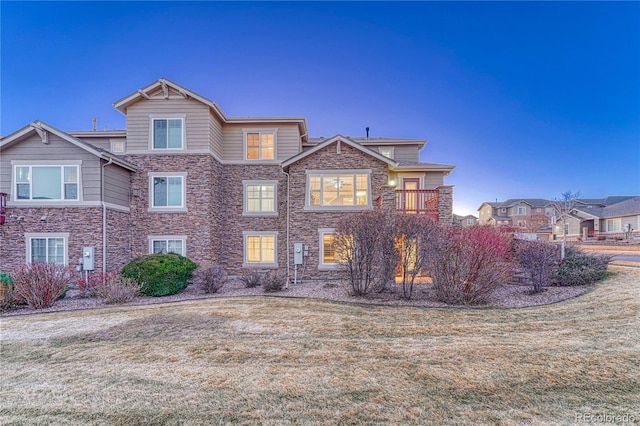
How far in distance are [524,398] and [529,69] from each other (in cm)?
2969

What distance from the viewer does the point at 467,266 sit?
327 inches

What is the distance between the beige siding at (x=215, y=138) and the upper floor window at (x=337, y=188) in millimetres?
5011

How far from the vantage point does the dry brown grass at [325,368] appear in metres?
3.08

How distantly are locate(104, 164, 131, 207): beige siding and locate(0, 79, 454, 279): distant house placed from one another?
0.16 feet

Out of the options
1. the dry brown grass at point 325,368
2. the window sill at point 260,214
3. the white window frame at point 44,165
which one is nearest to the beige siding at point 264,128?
the window sill at point 260,214

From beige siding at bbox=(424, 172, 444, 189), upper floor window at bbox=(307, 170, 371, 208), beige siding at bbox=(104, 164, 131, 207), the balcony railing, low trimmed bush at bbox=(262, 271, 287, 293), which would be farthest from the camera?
beige siding at bbox=(424, 172, 444, 189)

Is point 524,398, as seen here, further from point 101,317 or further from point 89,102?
point 89,102

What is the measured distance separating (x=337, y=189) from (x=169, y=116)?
9079mm

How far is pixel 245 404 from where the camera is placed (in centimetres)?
321

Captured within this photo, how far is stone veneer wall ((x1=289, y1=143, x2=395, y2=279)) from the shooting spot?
42.7 ft

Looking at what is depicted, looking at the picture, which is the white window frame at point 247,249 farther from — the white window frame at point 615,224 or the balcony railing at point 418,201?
the white window frame at point 615,224

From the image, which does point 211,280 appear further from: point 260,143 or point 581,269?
point 581,269

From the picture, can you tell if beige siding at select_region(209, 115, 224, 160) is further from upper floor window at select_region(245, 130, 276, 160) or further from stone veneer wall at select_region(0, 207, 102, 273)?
stone veneer wall at select_region(0, 207, 102, 273)

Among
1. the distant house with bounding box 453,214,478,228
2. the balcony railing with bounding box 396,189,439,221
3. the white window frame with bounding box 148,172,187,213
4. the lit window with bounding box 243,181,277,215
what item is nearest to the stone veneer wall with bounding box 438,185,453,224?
the balcony railing with bounding box 396,189,439,221
